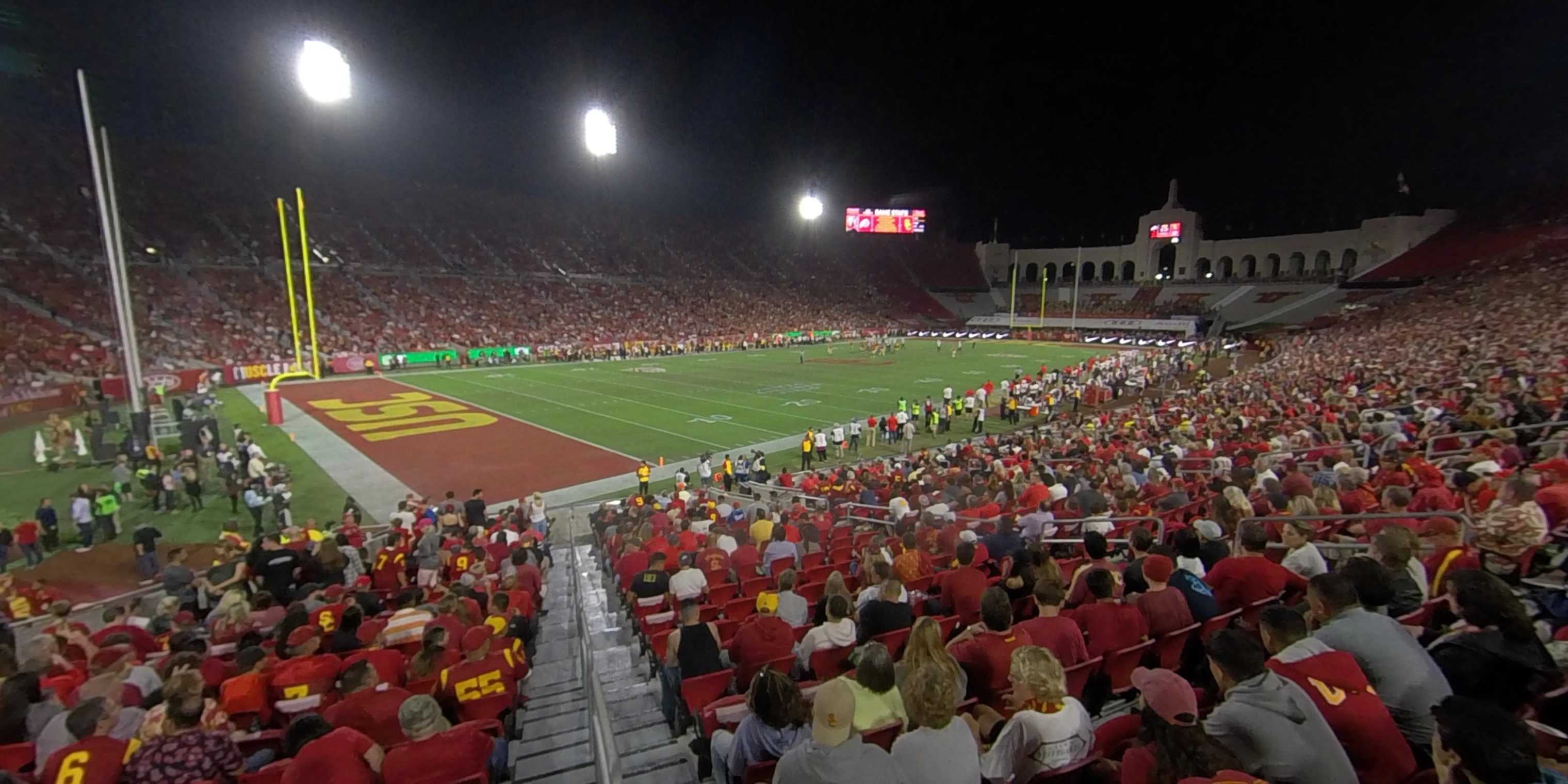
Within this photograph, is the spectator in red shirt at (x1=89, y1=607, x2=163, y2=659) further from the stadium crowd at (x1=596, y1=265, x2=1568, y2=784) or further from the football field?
the football field

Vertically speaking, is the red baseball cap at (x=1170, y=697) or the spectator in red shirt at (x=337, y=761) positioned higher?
the red baseball cap at (x=1170, y=697)

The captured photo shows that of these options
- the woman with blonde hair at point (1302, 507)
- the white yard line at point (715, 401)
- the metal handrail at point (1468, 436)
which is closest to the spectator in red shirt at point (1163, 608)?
the woman with blonde hair at point (1302, 507)

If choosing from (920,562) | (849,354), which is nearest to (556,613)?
(920,562)

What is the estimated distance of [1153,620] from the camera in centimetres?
461

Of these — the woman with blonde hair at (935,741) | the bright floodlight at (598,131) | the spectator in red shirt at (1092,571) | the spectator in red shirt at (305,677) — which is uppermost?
the bright floodlight at (598,131)

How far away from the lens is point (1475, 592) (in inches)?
128

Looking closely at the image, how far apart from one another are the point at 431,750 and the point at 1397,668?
478 centimetres

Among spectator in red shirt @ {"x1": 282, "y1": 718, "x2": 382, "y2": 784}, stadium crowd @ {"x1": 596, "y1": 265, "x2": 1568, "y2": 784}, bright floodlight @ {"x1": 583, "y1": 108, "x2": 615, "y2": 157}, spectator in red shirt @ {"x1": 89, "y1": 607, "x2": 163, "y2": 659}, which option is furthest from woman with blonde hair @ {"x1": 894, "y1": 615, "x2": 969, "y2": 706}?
bright floodlight @ {"x1": 583, "y1": 108, "x2": 615, "y2": 157}

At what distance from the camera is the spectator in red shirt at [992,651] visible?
421 cm

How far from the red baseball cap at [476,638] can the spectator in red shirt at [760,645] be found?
1899mm

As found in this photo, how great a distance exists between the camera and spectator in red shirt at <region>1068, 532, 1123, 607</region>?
205 inches

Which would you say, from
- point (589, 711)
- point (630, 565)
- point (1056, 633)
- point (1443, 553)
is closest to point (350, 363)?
point (630, 565)

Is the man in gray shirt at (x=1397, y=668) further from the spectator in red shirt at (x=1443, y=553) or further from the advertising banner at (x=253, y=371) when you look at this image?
the advertising banner at (x=253, y=371)

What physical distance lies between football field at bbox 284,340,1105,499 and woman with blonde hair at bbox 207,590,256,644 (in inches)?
431
